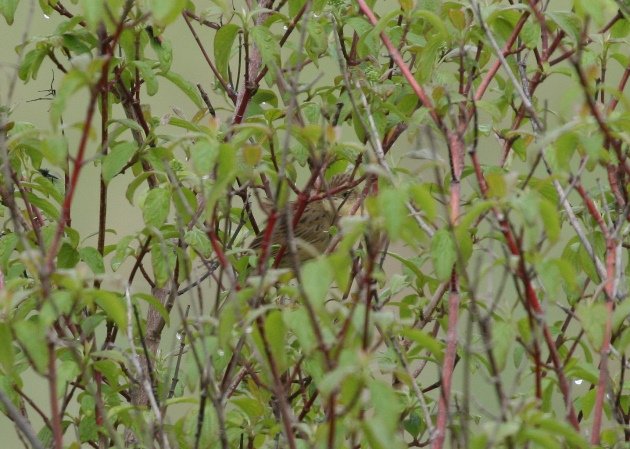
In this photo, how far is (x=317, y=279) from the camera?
7.36 feet

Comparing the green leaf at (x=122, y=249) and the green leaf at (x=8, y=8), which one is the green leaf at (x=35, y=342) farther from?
the green leaf at (x=8, y=8)

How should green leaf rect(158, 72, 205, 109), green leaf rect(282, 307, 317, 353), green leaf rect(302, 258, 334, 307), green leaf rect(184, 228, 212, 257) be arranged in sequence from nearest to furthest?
green leaf rect(302, 258, 334, 307) < green leaf rect(282, 307, 317, 353) < green leaf rect(184, 228, 212, 257) < green leaf rect(158, 72, 205, 109)

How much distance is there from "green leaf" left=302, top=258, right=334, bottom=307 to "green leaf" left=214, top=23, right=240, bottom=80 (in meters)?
1.70

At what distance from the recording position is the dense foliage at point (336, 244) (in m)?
2.44

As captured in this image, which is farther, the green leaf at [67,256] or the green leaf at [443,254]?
the green leaf at [67,256]

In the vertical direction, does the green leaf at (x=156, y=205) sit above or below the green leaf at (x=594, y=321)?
above

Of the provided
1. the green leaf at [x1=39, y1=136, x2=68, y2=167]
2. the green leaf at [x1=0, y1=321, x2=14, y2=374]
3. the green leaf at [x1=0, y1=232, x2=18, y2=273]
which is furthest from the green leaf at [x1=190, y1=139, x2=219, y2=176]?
the green leaf at [x1=0, y1=232, x2=18, y2=273]

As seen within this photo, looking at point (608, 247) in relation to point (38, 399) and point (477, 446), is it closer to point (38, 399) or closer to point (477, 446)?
point (477, 446)

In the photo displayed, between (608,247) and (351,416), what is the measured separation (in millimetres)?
1103

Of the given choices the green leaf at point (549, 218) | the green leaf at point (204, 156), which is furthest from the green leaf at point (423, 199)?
the green leaf at point (204, 156)

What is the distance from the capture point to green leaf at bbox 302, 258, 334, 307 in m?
2.22

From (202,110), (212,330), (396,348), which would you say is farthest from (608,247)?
(202,110)

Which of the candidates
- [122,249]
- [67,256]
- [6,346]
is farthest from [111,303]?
[67,256]

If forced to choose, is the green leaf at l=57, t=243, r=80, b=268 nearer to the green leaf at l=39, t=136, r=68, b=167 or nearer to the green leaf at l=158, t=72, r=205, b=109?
the green leaf at l=158, t=72, r=205, b=109
